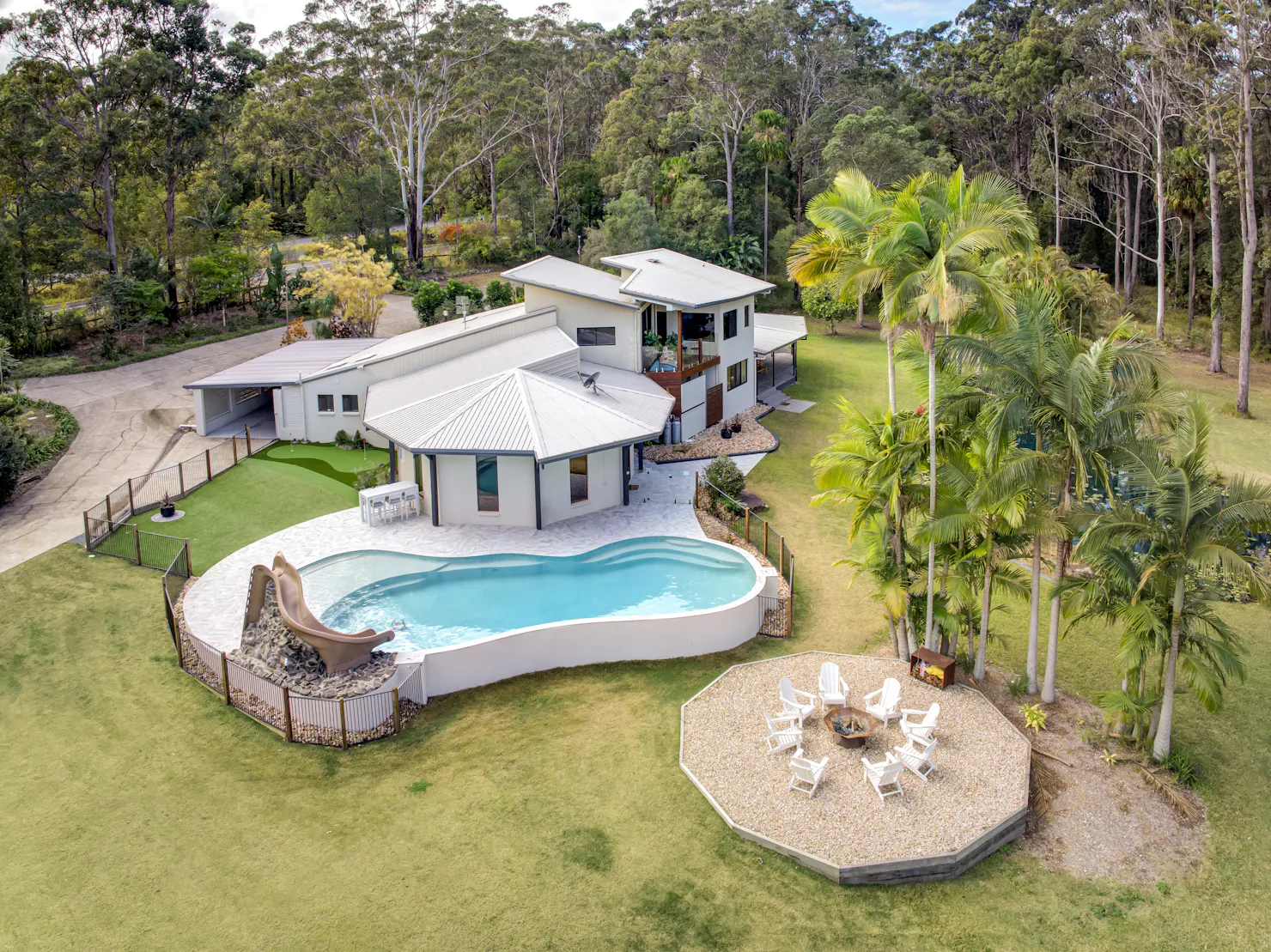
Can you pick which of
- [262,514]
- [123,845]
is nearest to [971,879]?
[123,845]

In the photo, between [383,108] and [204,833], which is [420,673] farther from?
[383,108]

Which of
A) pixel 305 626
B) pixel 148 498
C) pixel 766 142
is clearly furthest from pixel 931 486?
pixel 766 142

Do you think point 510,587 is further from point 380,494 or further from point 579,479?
point 380,494

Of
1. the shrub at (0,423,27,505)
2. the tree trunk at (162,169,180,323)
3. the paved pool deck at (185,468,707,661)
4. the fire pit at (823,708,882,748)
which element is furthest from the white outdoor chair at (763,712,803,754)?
the tree trunk at (162,169,180,323)

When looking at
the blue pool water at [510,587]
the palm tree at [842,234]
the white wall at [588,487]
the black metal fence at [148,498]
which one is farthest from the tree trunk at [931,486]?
the black metal fence at [148,498]

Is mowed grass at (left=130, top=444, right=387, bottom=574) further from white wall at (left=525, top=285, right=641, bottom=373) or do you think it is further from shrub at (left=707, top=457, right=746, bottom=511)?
shrub at (left=707, top=457, right=746, bottom=511)

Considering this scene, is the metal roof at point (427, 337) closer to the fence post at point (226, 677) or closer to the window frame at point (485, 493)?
the window frame at point (485, 493)
